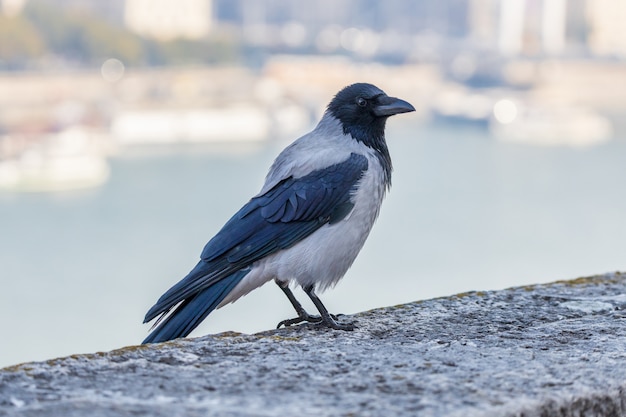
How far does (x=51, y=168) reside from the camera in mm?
25078

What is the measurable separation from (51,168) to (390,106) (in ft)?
79.0

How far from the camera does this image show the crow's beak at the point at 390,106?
1711 mm

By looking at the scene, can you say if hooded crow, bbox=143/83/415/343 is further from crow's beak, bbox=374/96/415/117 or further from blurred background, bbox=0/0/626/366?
blurred background, bbox=0/0/626/366

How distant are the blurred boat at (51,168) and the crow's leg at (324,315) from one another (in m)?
23.8

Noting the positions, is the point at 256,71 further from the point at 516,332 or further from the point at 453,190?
the point at 516,332

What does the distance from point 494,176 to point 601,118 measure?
23.8ft

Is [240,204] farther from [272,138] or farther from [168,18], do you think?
[168,18]

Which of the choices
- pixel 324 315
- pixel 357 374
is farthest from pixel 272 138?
pixel 357 374

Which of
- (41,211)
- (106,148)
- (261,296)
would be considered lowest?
(261,296)

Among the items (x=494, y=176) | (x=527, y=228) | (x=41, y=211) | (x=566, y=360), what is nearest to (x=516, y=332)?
(x=566, y=360)

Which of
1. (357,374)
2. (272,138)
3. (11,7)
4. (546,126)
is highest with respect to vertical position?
(11,7)

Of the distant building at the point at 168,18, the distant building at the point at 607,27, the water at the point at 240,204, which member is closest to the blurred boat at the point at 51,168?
the water at the point at 240,204

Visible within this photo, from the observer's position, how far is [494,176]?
1094 inches

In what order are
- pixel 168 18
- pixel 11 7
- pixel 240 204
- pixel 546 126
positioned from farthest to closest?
pixel 168 18 → pixel 546 126 → pixel 11 7 → pixel 240 204
